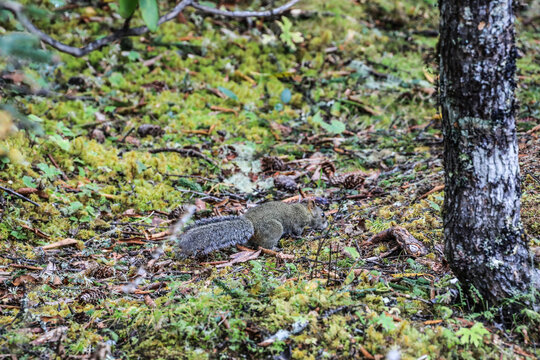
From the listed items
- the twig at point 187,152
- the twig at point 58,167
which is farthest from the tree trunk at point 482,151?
the twig at point 58,167

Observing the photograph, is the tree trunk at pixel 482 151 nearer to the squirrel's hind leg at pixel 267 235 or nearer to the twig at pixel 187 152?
the squirrel's hind leg at pixel 267 235

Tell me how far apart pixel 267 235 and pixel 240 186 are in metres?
1.38

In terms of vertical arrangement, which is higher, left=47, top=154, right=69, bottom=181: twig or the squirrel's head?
left=47, top=154, right=69, bottom=181: twig

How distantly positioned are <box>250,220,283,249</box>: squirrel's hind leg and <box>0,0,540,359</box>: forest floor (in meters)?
0.13

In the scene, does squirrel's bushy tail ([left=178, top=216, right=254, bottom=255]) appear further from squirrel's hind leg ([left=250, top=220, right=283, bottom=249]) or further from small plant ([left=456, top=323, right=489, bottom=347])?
small plant ([left=456, top=323, right=489, bottom=347])

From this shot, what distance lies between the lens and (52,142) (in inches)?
189

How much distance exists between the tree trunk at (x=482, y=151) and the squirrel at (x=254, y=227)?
1617 mm

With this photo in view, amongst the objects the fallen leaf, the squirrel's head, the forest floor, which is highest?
the forest floor

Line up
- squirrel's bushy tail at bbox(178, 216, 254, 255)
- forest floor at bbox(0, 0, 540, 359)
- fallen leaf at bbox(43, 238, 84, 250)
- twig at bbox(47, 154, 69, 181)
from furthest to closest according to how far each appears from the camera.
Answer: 1. twig at bbox(47, 154, 69, 181)
2. fallen leaf at bbox(43, 238, 84, 250)
3. squirrel's bushy tail at bbox(178, 216, 254, 255)
4. forest floor at bbox(0, 0, 540, 359)

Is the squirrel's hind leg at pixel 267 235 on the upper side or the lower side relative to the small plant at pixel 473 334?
lower

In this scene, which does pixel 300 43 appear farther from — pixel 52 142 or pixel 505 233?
pixel 505 233

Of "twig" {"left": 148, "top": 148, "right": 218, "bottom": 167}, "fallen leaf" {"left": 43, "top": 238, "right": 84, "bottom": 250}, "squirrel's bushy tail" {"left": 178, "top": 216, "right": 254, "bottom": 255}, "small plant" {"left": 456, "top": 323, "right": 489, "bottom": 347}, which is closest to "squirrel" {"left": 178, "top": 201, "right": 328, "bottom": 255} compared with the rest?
"squirrel's bushy tail" {"left": 178, "top": 216, "right": 254, "bottom": 255}

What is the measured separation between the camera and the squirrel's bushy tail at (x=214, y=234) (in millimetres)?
3312

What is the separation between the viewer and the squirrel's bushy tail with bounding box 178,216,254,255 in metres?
3.31
